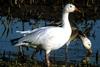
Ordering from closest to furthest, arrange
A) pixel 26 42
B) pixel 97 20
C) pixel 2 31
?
pixel 26 42 → pixel 2 31 → pixel 97 20

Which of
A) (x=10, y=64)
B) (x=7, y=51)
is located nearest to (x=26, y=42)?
(x=10, y=64)

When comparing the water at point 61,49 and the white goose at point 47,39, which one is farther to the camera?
the water at point 61,49

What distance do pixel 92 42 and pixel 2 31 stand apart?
2635 mm

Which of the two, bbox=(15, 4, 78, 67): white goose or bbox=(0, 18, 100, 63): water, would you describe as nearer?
bbox=(15, 4, 78, 67): white goose

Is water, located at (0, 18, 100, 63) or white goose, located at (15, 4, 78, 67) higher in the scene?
white goose, located at (15, 4, 78, 67)

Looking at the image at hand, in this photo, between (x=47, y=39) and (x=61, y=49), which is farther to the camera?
(x=61, y=49)

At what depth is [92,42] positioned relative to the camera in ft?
43.7

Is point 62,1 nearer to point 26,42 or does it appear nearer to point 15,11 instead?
point 15,11

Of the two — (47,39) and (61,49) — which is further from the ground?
(47,39)

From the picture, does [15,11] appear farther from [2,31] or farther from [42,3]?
[2,31]

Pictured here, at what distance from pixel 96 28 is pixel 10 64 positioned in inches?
170

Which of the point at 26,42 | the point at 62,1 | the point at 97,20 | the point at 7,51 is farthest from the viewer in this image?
the point at 62,1

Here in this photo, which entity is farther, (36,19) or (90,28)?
(36,19)

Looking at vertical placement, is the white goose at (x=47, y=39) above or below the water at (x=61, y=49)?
above
